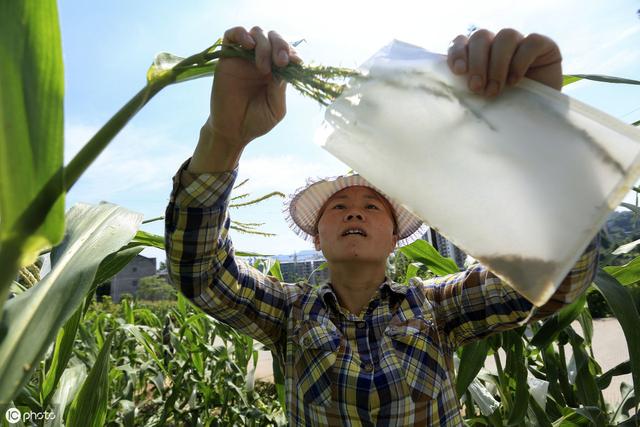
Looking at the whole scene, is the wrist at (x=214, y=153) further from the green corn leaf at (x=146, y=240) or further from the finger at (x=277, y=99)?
the green corn leaf at (x=146, y=240)

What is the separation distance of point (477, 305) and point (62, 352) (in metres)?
0.76

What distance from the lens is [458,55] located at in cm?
39

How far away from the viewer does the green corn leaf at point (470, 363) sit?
38.1 inches

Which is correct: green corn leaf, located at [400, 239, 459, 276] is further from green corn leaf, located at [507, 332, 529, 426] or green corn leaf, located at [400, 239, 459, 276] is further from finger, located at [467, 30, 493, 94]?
finger, located at [467, 30, 493, 94]

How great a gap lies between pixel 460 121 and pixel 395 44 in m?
0.10

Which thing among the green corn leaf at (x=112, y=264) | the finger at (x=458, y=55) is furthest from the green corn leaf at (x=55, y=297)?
the finger at (x=458, y=55)

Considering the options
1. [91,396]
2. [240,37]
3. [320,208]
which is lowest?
[91,396]

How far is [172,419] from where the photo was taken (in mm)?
2252

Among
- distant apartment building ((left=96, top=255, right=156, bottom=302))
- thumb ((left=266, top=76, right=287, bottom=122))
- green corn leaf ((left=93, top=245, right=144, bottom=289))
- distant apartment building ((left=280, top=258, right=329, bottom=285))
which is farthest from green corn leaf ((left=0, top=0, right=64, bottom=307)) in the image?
distant apartment building ((left=96, top=255, right=156, bottom=302))

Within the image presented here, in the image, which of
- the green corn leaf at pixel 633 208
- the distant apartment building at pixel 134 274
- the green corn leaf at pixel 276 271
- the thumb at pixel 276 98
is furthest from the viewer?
the distant apartment building at pixel 134 274

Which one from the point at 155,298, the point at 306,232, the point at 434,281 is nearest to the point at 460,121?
the point at 434,281

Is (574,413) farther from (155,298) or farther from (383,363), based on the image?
(155,298)

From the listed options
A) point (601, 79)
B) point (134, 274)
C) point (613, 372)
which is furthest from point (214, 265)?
point (134, 274)

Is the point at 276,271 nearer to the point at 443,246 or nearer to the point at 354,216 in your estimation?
the point at 354,216
